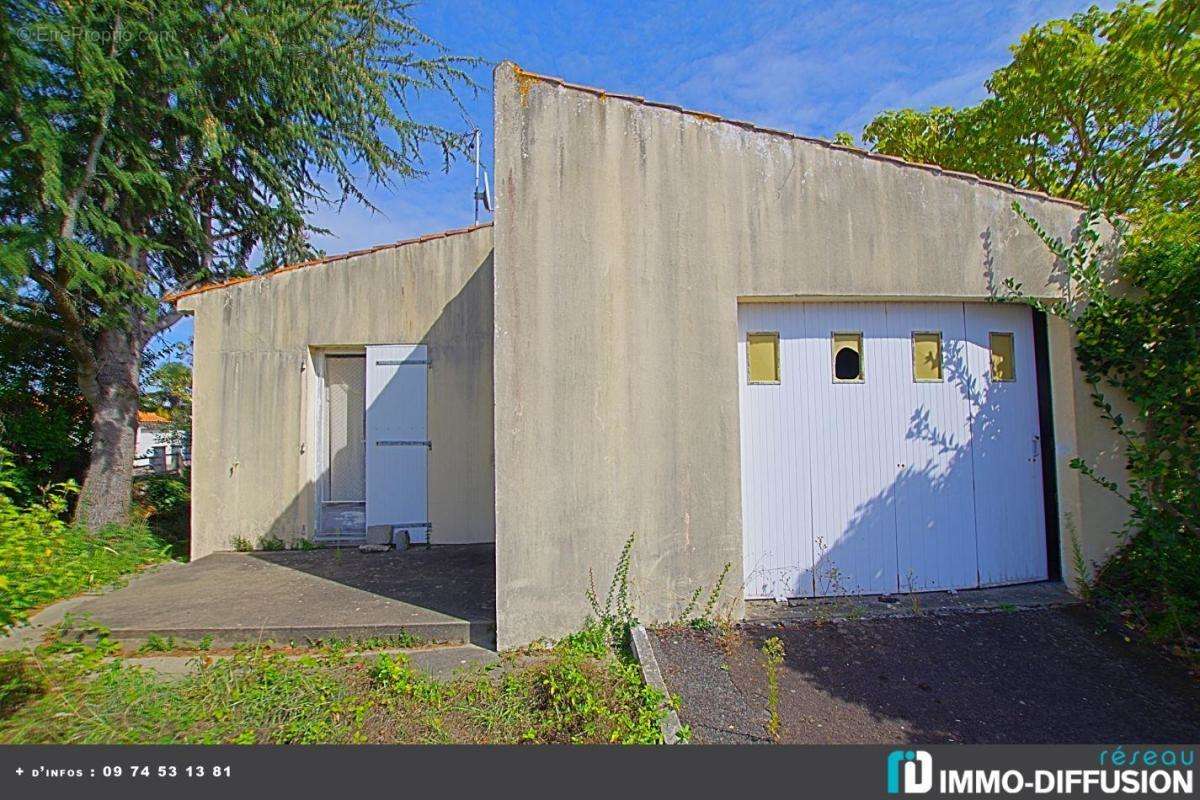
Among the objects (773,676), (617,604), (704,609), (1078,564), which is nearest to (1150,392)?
(1078,564)

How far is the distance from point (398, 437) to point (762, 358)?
4524 millimetres

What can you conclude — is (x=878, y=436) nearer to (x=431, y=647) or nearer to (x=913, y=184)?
(x=913, y=184)

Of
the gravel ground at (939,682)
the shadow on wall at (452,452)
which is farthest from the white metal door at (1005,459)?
the shadow on wall at (452,452)

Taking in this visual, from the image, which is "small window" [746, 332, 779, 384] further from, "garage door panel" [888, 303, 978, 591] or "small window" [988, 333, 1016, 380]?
"small window" [988, 333, 1016, 380]

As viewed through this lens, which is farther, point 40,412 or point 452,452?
point 40,412

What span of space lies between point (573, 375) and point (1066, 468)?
418cm

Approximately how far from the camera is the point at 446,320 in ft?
20.5

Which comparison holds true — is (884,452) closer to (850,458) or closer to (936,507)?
(850,458)

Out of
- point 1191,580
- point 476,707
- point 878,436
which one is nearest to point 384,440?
point 476,707

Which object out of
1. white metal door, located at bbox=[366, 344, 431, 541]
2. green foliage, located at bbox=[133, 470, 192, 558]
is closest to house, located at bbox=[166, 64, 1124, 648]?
white metal door, located at bbox=[366, 344, 431, 541]

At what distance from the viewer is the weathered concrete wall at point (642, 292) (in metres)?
3.56

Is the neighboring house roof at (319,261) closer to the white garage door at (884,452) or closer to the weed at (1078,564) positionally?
the white garage door at (884,452)

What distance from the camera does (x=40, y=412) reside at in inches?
285

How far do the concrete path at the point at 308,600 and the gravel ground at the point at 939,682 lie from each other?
5.74 ft
